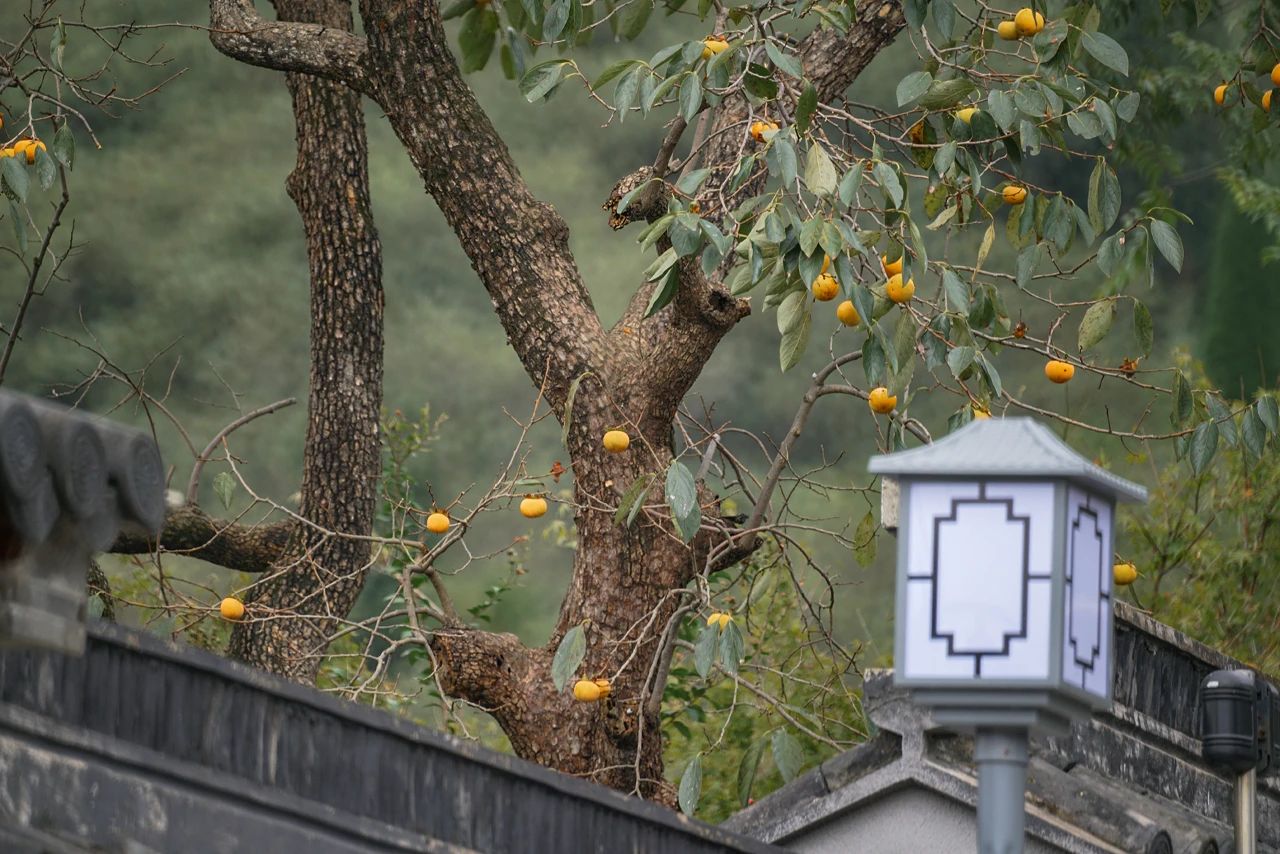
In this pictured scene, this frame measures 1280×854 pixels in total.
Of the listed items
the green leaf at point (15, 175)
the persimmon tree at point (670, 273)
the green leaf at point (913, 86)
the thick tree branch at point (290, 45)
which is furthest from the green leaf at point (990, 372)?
the green leaf at point (15, 175)

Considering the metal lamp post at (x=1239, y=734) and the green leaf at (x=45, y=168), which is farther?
the green leaf at (x=45, y=168)

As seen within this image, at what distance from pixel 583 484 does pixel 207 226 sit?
5847mm

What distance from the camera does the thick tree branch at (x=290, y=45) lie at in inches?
167

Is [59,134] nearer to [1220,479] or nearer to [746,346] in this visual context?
[1220,479]

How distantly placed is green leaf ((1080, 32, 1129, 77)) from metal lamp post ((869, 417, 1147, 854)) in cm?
158

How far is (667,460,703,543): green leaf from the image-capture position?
306cm

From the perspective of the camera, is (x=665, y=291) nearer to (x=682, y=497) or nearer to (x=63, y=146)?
(x=682, y=497)

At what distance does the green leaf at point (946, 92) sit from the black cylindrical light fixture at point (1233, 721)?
1.21 m

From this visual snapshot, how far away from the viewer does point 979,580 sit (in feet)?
5.63

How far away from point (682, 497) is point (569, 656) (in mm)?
418

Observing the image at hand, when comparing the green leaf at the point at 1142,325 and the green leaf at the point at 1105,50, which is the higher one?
the green leaf at the point at 1105,50

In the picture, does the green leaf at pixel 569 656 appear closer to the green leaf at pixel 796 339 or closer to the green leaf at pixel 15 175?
the green leaf at pixel 796 339

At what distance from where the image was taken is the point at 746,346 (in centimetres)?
998

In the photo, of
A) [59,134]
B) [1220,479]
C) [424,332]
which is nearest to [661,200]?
[59,134]
